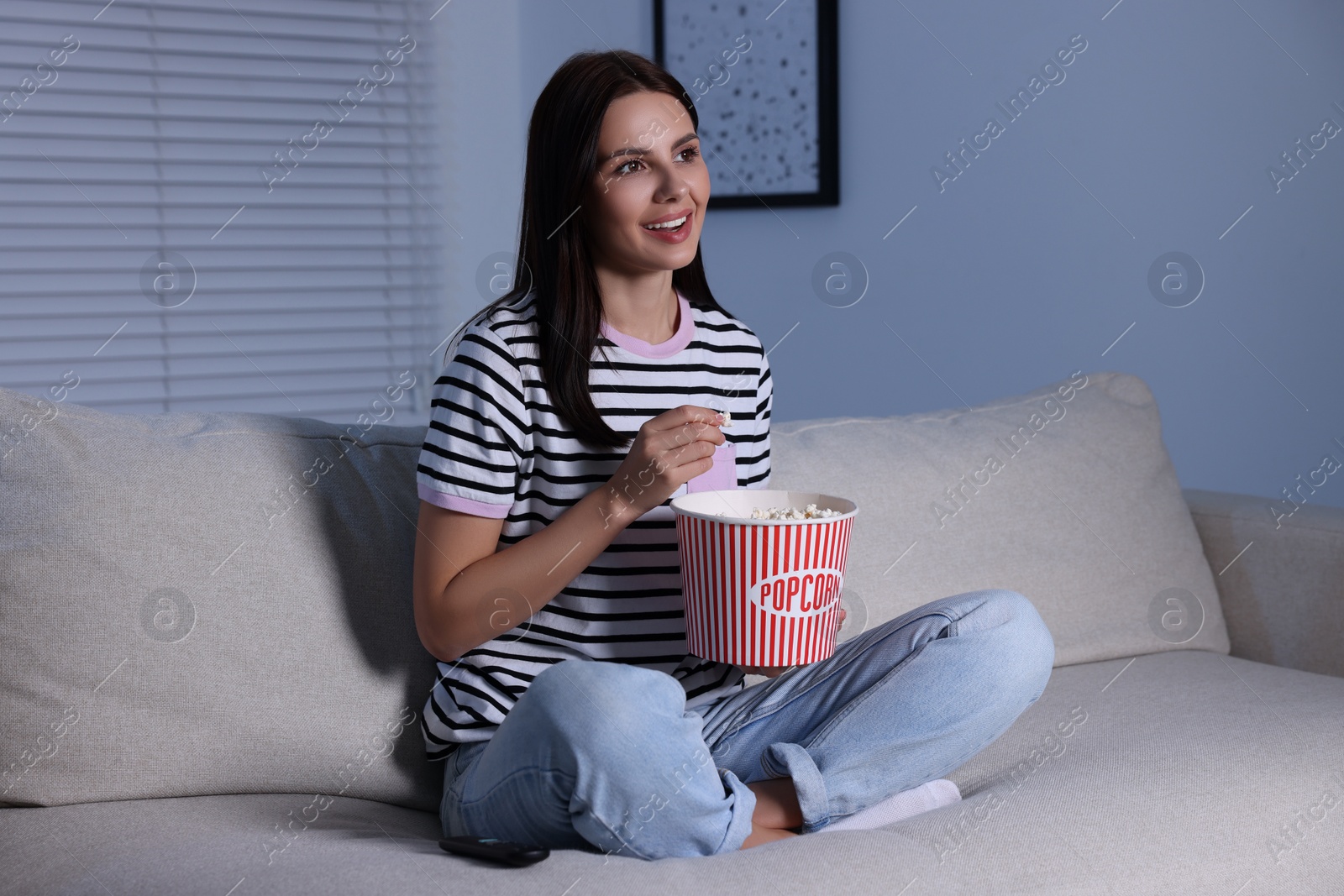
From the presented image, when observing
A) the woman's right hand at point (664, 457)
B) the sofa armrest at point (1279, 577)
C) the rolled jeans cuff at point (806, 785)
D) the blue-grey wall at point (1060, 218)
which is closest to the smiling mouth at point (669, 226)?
the woman's right hand at point (664, 457)

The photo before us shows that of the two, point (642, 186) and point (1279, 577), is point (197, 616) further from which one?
point (1279, 577)

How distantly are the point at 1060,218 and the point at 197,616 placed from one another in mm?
2069

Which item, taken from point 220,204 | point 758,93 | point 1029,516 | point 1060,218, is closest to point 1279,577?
point 1029,516

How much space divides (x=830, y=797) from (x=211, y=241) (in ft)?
7.51

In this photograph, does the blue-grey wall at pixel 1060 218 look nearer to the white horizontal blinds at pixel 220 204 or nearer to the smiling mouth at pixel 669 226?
the white horizontal blinds at pixel 220 204

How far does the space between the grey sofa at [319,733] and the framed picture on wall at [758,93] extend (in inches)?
60.6

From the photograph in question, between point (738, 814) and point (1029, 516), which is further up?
point (1029, 516)

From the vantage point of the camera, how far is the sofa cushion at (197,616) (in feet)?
4.07

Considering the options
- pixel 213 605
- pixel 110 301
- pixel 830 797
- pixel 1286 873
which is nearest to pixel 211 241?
pixel 110 301

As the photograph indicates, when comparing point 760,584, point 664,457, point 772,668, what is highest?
point 664,457

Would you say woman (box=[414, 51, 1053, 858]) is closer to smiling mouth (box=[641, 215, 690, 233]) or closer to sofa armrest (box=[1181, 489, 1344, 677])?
smiling mouth (box=[641, 215, 690, 233])

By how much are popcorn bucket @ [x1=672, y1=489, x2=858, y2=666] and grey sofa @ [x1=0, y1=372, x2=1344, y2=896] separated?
7.2 inches

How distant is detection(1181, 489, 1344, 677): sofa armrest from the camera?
1.75 m

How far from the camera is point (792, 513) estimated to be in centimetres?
121
